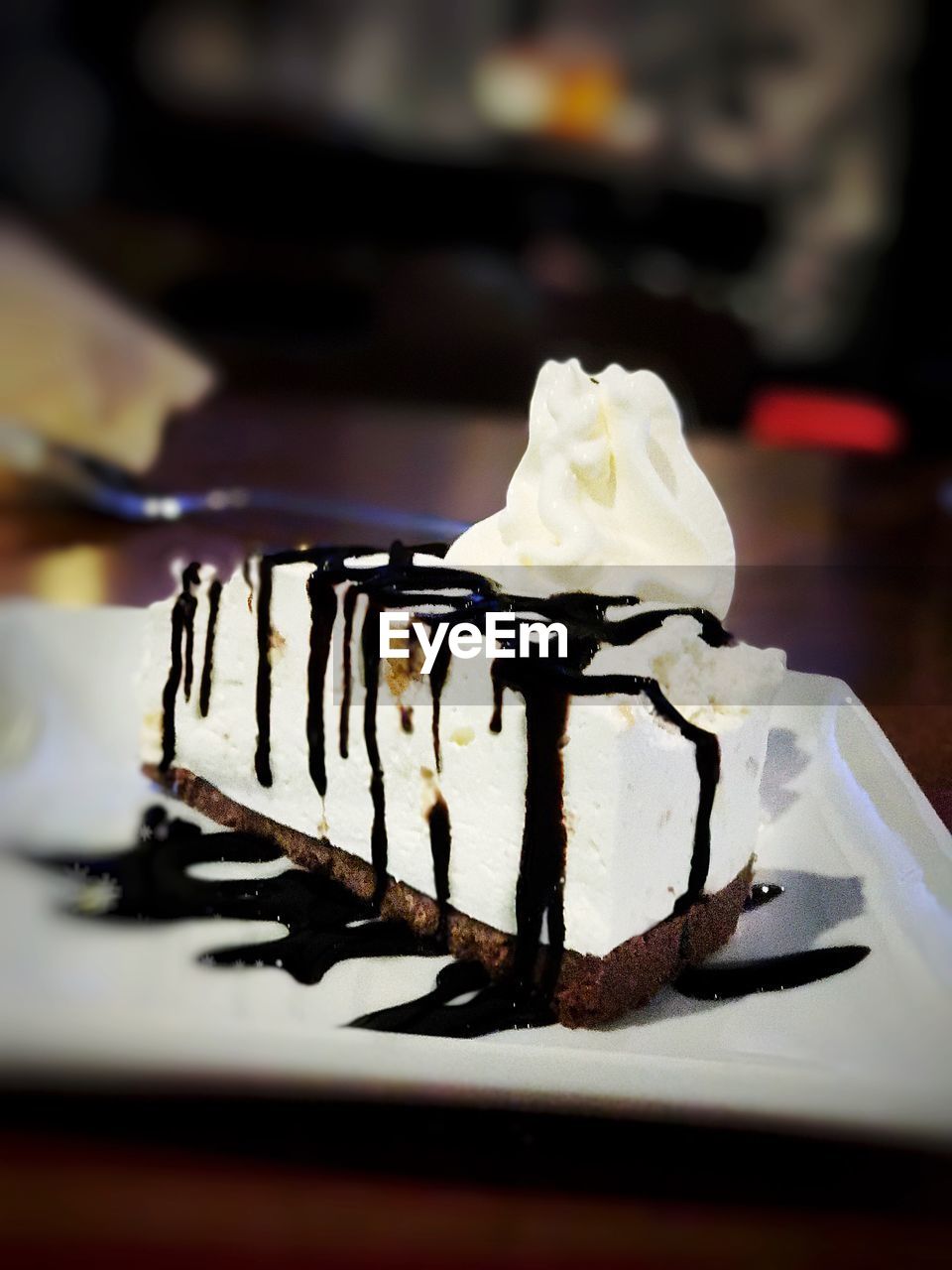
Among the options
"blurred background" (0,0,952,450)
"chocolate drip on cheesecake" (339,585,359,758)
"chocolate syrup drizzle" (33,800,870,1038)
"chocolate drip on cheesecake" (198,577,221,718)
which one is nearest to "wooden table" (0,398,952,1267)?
"chocolate syrup drizzle" (33,800,870,1038)

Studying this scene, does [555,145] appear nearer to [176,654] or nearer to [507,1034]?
[176,654]

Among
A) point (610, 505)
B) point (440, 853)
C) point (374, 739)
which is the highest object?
point (610, 505)

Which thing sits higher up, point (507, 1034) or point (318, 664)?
point (318, 664)

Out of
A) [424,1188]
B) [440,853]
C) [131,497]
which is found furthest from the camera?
[131,497]

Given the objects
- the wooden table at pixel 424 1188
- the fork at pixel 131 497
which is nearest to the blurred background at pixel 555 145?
the fork at pixel 131 497

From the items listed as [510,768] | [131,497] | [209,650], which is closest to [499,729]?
[510,768]

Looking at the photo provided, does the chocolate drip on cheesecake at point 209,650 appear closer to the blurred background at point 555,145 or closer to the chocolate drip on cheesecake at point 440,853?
the chocolate drip on cheesecake at point 440,853

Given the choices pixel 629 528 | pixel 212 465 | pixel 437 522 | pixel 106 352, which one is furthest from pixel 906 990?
pixel 106 352
